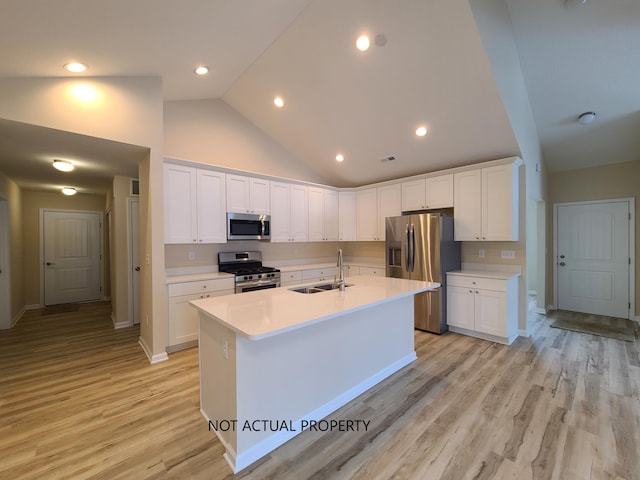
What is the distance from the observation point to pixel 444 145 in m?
4.07

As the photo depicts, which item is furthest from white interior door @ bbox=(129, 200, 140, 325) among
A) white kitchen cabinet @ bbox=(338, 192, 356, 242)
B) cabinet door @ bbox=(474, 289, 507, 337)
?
cabinet door @ bbox=(474, 289, 507, 337)

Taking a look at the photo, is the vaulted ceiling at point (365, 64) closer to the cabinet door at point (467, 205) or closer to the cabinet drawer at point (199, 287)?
the cabinet door at point (467, 205)

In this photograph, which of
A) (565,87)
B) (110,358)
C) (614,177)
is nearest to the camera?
(110,358)

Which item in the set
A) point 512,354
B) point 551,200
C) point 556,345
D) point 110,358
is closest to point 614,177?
point 551,200

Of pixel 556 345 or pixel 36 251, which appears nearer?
pixel 556 345

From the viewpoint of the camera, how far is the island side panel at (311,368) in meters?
1.82

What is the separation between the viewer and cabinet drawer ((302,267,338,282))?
4.96m

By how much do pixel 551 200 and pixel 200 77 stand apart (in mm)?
6297

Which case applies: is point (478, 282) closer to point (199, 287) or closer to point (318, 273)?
point (318, 273)

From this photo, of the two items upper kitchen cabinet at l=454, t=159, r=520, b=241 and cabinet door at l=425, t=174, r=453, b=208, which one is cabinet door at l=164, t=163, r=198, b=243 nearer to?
cabinet door at l=425, t=174, r=453, b=208

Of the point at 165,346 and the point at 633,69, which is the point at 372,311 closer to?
the point at 165,346

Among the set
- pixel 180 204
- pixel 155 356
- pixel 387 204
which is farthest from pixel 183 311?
pixel 387 204

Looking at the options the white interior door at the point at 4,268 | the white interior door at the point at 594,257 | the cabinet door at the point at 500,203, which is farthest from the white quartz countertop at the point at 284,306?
the white interior door at the point at 4,268

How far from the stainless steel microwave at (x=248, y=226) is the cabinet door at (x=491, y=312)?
10.5 ft
